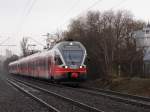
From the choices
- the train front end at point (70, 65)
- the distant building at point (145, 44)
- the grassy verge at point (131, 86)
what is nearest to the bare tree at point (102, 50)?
the distant building at point (145, 44)

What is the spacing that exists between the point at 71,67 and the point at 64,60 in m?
0.75

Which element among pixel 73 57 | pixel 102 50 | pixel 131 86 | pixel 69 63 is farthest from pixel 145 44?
pixel 131 86

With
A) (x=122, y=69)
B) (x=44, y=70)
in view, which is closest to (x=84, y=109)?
(x=44, y=70)

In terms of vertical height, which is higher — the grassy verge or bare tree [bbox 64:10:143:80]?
bare tree [bbox 64:10:143:80]

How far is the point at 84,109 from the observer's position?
49.5ft

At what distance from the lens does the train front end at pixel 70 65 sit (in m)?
30.4

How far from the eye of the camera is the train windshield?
100ft

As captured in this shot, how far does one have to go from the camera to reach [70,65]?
30531 mm

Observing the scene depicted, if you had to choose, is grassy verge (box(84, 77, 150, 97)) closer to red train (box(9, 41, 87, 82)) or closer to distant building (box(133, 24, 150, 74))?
red train (box(9, 41, 87, 82))

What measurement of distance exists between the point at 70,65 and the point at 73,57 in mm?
671

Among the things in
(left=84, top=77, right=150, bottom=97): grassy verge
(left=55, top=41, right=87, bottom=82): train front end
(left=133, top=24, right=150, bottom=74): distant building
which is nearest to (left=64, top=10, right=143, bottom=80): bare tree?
(left=133, top=24, right=150, bottom=74): distant building

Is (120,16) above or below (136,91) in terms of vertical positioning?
above

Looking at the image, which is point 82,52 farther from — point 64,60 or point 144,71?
point 144,71

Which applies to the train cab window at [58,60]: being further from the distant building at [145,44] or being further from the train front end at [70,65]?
the distant building at [145,44]
